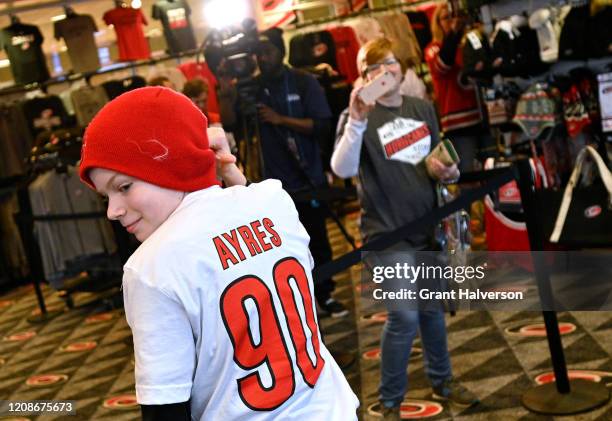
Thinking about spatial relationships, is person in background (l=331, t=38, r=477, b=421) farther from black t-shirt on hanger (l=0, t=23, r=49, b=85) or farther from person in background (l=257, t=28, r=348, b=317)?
black t-shirt on hanger (l=0, t=23, r=49, b=85)

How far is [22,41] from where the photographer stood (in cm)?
825

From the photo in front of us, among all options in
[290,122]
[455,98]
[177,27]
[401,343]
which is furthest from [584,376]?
[177,27]

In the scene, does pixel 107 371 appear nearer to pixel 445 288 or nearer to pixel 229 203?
pixel 445 288

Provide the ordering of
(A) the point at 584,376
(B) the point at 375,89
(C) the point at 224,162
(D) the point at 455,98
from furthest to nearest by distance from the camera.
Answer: (D) the point at 455,98, (A) the point at 584,376, (B) the point at 375,89, (C) the point at 224,162

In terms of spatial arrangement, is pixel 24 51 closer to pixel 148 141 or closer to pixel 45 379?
pixel 45 379

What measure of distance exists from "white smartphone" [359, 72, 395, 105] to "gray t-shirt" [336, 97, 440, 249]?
0.54 feet

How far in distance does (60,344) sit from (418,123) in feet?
11.0

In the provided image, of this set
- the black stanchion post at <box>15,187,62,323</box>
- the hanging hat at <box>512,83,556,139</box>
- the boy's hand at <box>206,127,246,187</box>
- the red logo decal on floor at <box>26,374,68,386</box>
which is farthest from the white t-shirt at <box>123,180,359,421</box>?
the black stanchion post at <box>15,187,62,323</box>

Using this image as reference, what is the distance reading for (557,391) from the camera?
3.32m

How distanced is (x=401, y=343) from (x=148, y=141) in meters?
1.80

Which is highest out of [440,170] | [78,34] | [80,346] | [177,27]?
[78,34]

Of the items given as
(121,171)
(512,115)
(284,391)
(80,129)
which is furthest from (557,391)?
(80,129)

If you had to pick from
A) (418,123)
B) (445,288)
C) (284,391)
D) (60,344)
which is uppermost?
(418,123)

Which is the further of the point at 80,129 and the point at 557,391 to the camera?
the point at 80,129
